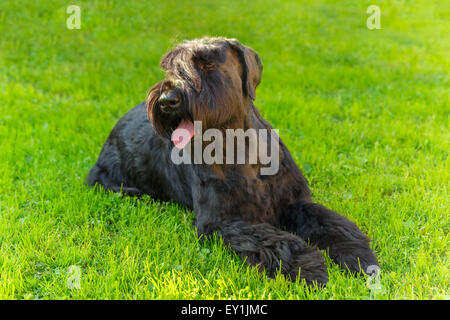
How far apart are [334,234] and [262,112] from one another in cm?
332

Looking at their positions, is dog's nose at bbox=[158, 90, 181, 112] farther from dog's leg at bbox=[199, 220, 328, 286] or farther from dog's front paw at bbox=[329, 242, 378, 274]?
dog's front paw at bbox=[329, 242, 378, 274]

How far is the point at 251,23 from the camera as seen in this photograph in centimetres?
1063

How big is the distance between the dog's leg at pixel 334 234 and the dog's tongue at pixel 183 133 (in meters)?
1.16

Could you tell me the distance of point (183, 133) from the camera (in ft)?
10.9

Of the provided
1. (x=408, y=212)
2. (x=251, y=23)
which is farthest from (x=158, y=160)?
(x=251, y=23)

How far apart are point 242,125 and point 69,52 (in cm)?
683

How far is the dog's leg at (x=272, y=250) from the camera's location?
10.2ft

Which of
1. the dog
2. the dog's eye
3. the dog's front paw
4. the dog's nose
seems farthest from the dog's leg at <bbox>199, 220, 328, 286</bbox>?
the dog's eye

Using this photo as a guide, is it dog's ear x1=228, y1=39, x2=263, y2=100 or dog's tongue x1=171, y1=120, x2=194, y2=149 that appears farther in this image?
dog's ear x1=228, y1=39, x2=263, y2=100

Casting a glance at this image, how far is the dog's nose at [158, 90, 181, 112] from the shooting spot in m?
3.13

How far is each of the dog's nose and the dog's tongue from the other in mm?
164

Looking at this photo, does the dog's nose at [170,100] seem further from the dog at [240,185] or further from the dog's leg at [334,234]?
the dog's leg at [334,234]

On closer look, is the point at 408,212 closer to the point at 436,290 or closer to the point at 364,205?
the point at 364,205

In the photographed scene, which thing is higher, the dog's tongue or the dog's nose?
the dog's nose
